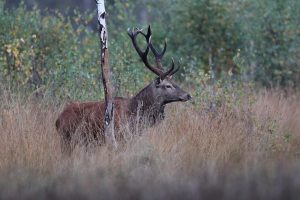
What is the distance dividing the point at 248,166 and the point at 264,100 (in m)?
5.37

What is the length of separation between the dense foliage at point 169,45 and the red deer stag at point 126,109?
40.0 inches

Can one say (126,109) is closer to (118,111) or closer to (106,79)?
(118,111)

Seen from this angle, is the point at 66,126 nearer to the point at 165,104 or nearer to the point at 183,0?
the point at 165,104

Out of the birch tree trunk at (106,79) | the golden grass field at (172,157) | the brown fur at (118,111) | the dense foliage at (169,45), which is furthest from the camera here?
the dense foliage at (169,45)

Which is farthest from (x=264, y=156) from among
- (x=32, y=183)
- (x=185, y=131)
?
(x=32, y=183)

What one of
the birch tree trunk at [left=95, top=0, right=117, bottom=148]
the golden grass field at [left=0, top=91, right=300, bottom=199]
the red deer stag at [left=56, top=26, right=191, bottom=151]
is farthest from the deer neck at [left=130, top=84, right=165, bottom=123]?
the birch tree trunk at [left=95, top=0, right=117, bottom=148]

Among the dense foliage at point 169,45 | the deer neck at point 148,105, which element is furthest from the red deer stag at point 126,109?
the dense foliage at point 169,45

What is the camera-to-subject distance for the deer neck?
41.5 feet

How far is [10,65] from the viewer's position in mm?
15578

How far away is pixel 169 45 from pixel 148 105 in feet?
22.7

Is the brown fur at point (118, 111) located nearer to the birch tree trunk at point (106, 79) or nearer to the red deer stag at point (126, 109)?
the red deer stag at point (126, 109)

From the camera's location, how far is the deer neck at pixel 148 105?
1266 centimetres

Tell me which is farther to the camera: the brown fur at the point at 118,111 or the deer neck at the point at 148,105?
the deer neck at the point at 148,105

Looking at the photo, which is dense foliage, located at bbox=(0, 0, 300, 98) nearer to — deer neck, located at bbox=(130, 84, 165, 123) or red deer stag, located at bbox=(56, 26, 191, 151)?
red deer stag, located at bbox=(56, 26, 191, 151)
